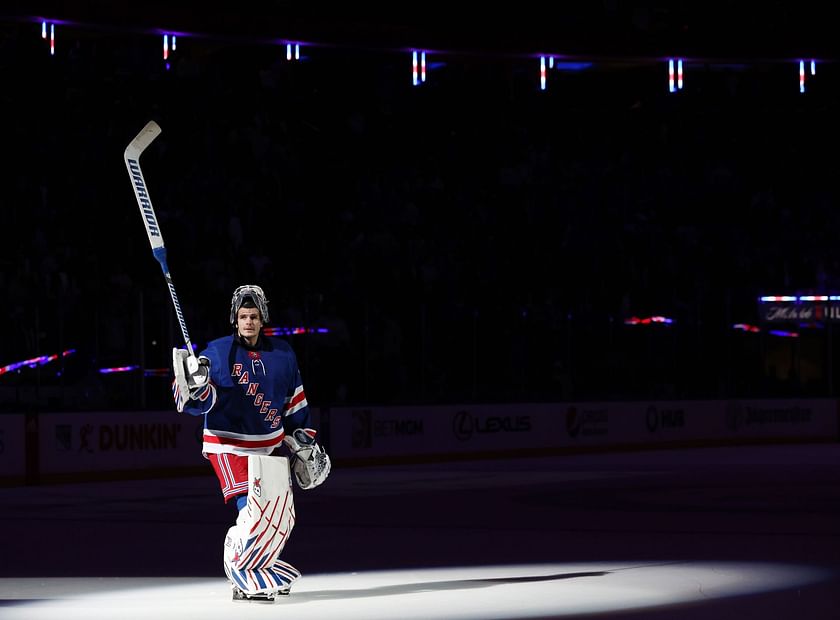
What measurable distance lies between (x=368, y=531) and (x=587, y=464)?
36.7 feet

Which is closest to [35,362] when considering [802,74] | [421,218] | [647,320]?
[647,320]

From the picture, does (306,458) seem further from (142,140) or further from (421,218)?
(421,218)

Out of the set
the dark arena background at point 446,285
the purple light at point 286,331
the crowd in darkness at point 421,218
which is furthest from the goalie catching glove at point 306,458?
the purple light at point 286,331

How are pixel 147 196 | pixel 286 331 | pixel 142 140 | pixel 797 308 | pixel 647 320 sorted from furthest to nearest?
pixel 797 308 < pixel 647 320 < pixel 286 331 < pixel 147 196 < pixel 142 140

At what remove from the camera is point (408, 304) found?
28.5 metres

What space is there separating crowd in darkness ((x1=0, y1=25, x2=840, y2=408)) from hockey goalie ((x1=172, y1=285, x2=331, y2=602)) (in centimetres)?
1198

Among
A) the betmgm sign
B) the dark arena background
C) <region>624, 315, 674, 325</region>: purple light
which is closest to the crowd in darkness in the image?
the dark arena background

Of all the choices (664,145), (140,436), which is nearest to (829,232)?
(664,145)

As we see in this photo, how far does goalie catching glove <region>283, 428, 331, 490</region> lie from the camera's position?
29.3ft

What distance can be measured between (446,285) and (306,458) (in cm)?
2145

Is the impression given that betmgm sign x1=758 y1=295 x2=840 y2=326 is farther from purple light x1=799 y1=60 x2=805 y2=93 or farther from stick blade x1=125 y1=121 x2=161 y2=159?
stick blade x1=125 y1=121 x2=161 y2=159

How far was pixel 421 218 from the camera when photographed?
32.1 metres

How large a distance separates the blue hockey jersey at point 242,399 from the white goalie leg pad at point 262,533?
0.17 meters

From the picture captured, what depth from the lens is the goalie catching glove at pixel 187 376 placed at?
8188 mm
